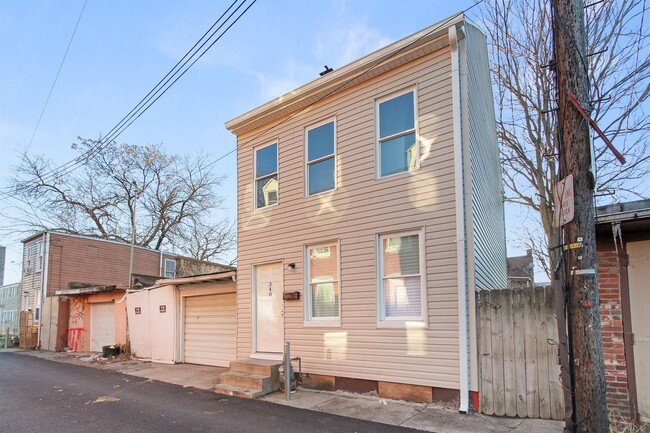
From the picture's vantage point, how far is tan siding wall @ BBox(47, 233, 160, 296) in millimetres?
23016

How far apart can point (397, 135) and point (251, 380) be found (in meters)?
5.54

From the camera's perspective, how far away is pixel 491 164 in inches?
445

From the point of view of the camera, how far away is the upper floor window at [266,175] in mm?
10320

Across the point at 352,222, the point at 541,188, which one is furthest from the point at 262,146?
the point at 541,188

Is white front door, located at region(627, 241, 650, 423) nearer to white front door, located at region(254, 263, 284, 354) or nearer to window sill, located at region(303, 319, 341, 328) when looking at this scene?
window sill, located at region(303, 319, 341, 328)

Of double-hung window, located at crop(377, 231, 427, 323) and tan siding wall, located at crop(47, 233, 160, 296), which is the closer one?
double-hung window, located at crop(377, 231, 427, 323)

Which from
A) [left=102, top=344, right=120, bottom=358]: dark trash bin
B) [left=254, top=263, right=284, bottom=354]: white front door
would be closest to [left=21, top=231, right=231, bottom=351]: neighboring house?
[left=102, top=344, right=120, bottom=358]: dark trash bin

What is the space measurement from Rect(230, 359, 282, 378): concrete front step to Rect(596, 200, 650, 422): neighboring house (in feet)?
18.6

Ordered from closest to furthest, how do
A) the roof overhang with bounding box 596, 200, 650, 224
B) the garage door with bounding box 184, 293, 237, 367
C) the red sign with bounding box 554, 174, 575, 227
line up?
the red sign with bounding box 554, 174, 575, 227, the roof overhang with bounding box 596, 200, 650, 224, the garage door with bounding box 184, 293, 237, 367

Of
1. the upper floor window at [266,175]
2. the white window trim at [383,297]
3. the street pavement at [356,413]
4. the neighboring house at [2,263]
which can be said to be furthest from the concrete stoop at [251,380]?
the neighboring house at [2,263]

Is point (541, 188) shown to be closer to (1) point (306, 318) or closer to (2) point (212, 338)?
(1) point (306, 318)

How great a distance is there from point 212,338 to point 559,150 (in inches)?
427

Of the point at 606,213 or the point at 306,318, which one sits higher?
the point at 606,213

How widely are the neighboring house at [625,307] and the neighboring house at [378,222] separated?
1801 mm
